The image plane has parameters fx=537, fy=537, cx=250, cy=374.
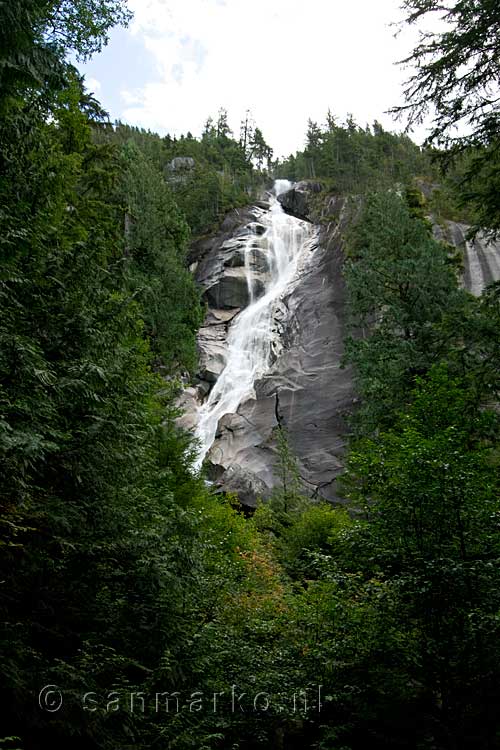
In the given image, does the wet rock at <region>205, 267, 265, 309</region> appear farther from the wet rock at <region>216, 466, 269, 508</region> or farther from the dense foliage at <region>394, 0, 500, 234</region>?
the dense foliage at <region>394, 0, 500, 234</region>

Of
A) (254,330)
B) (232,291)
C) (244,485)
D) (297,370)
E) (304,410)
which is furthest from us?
(232,291)

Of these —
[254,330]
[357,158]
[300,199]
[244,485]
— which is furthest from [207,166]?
[244,485]

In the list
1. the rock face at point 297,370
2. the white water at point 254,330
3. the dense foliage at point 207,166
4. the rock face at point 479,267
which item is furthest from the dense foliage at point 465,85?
the dense foliage at point 207,166

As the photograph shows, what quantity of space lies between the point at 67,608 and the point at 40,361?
2651mm

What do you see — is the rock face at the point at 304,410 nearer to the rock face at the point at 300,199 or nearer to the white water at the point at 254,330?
the white water at the point at 254,330

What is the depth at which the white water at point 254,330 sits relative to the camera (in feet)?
97.5

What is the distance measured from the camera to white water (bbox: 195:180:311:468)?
29703mm

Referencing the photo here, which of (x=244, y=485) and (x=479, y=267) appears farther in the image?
(x=479, y=267)

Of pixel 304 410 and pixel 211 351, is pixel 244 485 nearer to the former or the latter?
pixel 304 410

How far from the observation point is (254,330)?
35.8 metres

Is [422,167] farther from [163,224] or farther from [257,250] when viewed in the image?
[163,224]

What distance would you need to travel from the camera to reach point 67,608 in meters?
5.73

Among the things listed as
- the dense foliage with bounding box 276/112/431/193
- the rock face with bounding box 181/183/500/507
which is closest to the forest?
the rock face with bounding box 181/183/500/507

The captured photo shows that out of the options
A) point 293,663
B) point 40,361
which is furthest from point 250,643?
point 40,361
